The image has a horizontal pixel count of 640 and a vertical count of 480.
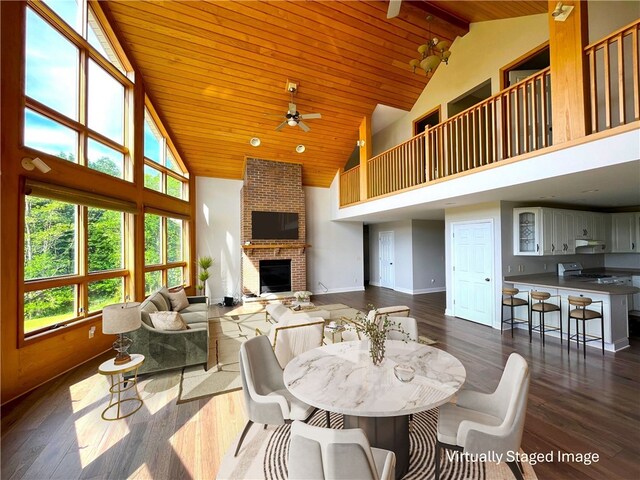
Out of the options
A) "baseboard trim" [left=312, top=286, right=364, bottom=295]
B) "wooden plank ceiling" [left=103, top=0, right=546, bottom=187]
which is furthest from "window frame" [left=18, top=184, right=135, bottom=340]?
"baseboard trim" [left=312, top=286, right=364, bottom=295]

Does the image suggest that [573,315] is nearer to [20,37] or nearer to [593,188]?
[593,188]

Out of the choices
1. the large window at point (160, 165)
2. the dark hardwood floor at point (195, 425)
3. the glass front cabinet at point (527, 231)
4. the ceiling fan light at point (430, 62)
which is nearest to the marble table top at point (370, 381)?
the dark hardwood floor at point (195, 425)

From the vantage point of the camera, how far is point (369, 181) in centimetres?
670

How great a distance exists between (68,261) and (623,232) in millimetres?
10229

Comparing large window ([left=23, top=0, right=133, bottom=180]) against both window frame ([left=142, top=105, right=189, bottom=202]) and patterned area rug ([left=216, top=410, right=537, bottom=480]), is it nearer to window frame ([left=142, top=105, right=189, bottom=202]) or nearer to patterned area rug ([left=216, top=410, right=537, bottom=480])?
window frame ([left=142, top=105, right=189, bottom=202])

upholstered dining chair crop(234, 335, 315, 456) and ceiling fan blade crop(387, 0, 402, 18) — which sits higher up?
ceiling fan blade crop(387, 0, 402, 18)

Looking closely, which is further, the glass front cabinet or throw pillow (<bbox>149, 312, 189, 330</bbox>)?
the glass front cabinet

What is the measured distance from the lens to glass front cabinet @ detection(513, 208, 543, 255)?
4.89m

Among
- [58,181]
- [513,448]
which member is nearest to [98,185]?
[58,181]

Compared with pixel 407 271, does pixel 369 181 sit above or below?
above

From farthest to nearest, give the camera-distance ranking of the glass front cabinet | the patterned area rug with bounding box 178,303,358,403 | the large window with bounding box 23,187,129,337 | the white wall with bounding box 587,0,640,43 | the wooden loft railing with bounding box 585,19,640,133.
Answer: the glass front cabinet < the white wall with bounding box 587,0,640,43 < the large window with bounding box 23,187,129,337 < the patterned area rug with bounding box 178,303,358,403 < the wooden loft railing with bounding box 585,19,640,133

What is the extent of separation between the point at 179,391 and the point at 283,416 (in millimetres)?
1733

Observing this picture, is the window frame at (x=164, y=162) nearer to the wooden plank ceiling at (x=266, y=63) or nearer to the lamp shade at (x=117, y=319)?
the wooden plank ceiling at (x=266, y=63)

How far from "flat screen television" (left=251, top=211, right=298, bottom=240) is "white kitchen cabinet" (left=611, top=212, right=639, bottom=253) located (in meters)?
7.51
